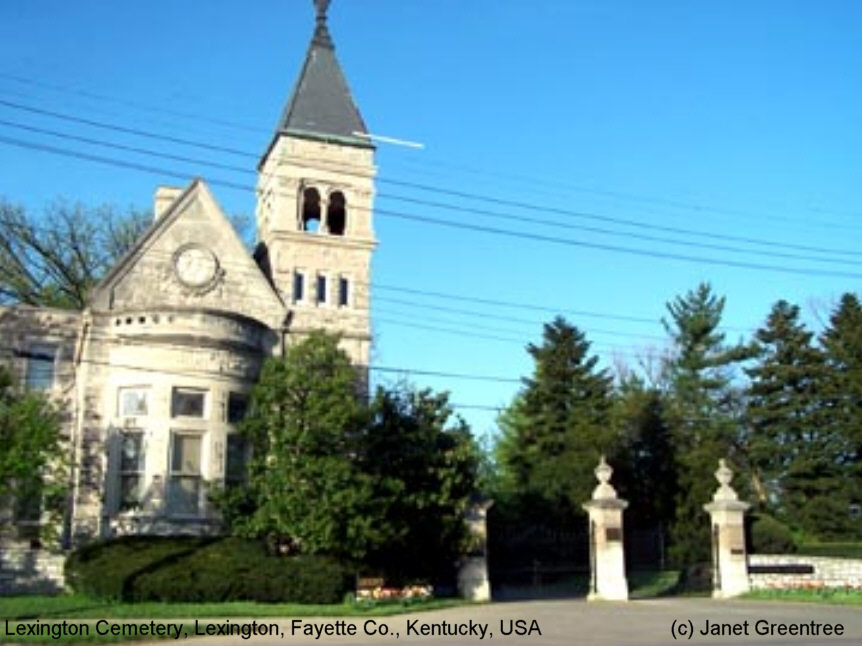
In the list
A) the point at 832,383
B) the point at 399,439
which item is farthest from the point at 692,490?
the point at 399,439

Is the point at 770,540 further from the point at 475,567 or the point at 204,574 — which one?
the point at 204,574

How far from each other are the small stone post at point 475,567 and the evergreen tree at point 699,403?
1368cm

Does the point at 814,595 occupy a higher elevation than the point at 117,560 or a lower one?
lower

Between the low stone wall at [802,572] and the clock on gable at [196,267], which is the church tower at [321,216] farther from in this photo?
the low stone wall at [802,572]

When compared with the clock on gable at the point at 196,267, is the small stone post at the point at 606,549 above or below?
below

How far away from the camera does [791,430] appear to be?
4803 cm

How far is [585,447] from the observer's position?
3925cm

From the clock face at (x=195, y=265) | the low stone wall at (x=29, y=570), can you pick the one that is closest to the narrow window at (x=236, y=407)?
the clock face at (x=195, y=265)

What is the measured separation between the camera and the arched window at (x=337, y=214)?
3225 cm

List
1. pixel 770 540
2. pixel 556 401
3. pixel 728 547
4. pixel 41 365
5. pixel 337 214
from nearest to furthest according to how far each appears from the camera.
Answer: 1. pixel 728 547
2. pixel 41 365
3. pixel 770 540
4. pixel 337 214
5. pixel 556 401

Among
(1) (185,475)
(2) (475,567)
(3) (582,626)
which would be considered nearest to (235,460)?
(1) (185,475)

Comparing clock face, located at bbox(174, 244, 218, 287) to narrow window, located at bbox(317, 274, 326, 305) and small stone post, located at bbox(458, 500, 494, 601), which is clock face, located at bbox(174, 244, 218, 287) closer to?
narrow window, located at bbox(317, 274, 326, 305)

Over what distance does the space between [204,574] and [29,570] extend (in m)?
6.53

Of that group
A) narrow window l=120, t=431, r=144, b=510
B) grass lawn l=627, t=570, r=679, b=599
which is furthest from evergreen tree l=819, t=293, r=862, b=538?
narrow window l=120, t=431, r=144, b=510
